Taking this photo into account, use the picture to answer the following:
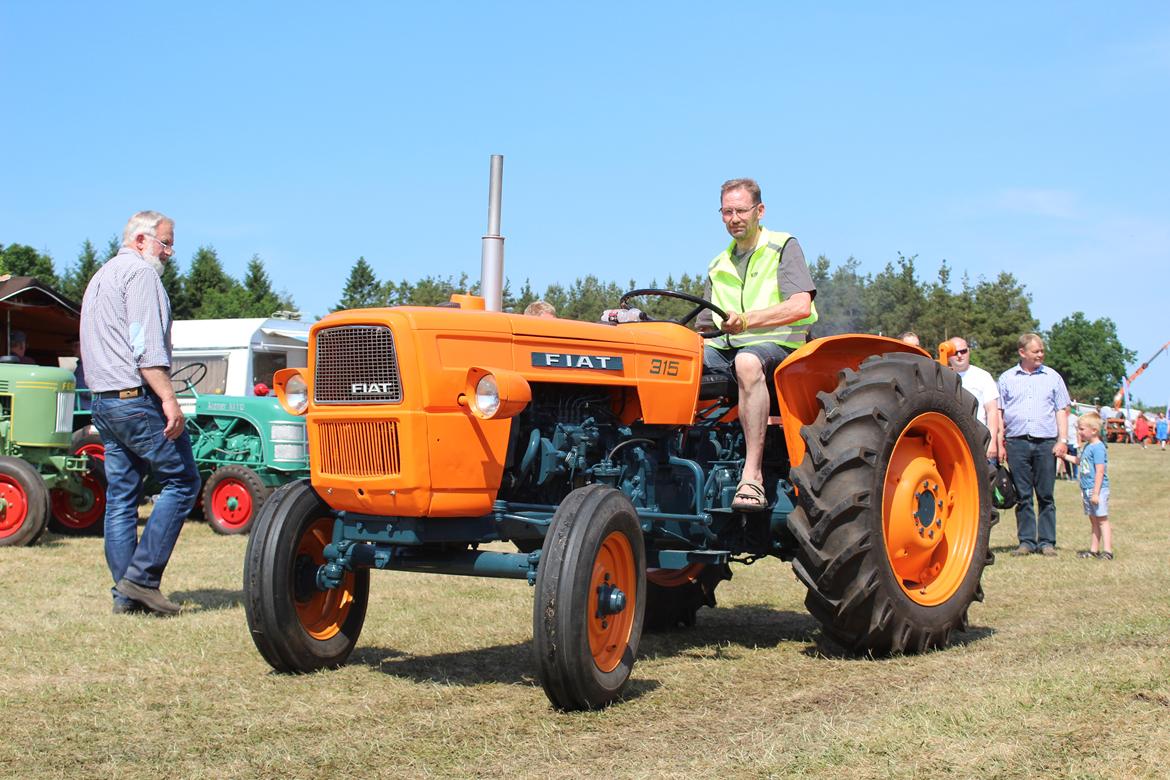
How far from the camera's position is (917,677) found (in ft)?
15.6

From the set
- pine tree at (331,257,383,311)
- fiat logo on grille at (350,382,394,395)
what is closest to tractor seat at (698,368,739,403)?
fiat logo on grille at (350,382,394,395)

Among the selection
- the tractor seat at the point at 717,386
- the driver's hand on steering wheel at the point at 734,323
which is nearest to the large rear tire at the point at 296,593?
the tractor seat at the point at 717,386

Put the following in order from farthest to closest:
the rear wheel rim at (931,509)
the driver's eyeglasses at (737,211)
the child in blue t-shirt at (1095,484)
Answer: the child in blue t-shirt at (1095,484) < the driver's eyeglasses at (737,211) < the rear wheel rim at (931,509)

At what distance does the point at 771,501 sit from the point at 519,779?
8.11 feet

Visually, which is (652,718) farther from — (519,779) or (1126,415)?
(1126,415)

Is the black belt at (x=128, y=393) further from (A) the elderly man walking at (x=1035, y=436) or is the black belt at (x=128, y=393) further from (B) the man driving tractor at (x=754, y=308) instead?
(A) the elderly man walking at (x=1035, y=436)

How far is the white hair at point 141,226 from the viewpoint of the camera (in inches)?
251

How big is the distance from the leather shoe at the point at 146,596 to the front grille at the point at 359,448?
→ 2291 millimetres

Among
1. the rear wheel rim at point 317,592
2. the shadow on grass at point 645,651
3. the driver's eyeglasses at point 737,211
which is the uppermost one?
the driver's eyeglasses at point 737,211

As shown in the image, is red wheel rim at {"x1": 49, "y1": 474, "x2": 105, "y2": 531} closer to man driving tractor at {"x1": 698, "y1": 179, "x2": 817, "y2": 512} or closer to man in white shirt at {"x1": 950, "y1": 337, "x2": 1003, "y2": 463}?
man driving tractor at {"x1": 698, "y1": 179, "x2": 817, "y2": 512}

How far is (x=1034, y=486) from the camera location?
9.80 metres

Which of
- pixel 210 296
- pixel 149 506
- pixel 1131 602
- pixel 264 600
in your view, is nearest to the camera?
pixel 264 600

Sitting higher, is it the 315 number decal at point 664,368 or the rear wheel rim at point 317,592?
the 315 number decal at point 664,368

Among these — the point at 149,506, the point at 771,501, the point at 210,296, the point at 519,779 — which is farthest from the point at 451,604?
the point at 210,296
